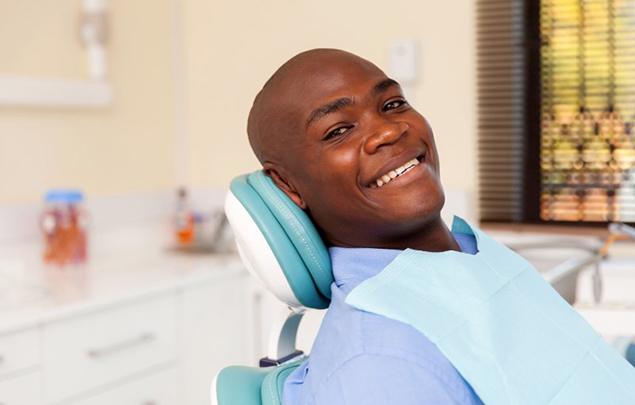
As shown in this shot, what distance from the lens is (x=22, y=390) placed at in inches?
81.0

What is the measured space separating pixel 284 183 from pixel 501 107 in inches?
70.1

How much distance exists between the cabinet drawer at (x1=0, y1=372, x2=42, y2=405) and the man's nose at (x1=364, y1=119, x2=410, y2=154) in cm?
129

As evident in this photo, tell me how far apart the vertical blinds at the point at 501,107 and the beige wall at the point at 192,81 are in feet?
0.16

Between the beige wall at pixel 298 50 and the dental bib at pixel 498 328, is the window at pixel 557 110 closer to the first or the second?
the beige wall at pixel 298 50

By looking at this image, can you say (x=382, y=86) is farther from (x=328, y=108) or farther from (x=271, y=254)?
(x=271, y=254)

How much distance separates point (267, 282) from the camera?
1131 millimetres

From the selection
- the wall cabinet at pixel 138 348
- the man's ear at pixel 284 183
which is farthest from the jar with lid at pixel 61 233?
the man's ear at pixel 284 183

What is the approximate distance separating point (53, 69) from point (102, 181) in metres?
0.40

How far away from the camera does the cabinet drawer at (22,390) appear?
6.64 feet

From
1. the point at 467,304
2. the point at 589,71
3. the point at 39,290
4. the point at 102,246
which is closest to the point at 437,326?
the point at 467,304

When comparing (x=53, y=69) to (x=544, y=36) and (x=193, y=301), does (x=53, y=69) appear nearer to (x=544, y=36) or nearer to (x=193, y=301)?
(x=193, y=301)

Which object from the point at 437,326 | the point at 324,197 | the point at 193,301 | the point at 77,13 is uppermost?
the point at 77,13

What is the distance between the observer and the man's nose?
3.52 feet

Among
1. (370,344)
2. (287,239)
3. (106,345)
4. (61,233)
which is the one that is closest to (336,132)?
(287,239)
